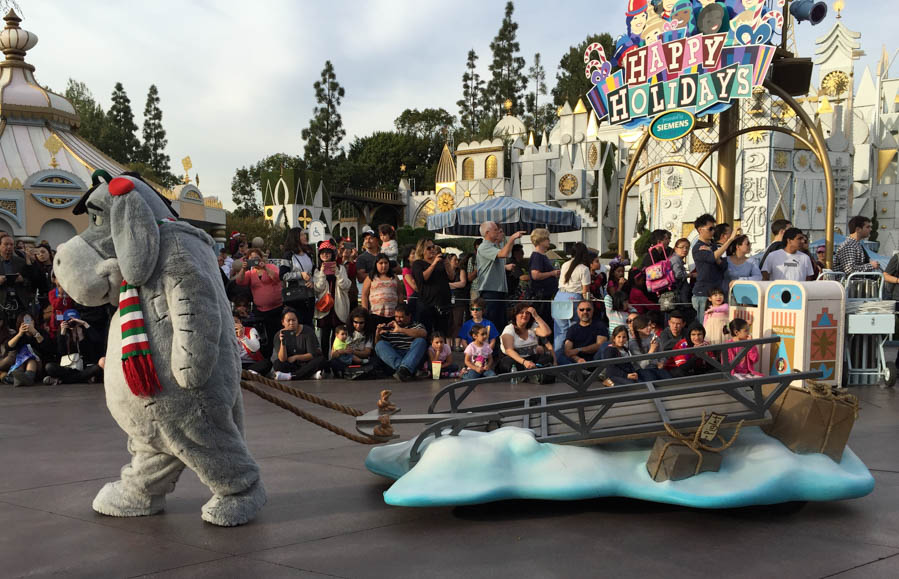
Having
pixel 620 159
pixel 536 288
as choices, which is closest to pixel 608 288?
pixel 536 288

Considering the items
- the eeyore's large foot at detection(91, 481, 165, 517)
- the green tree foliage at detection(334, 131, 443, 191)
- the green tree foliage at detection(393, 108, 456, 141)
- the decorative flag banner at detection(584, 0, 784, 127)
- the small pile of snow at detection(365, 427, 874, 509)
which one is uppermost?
the green tree foliage at detection(393, 108, 456, 141)

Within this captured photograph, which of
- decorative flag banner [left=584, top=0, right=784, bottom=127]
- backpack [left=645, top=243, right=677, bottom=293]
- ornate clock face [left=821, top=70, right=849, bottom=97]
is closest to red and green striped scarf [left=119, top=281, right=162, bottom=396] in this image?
backpack [left=645, top=243, right=677, bottom=293]

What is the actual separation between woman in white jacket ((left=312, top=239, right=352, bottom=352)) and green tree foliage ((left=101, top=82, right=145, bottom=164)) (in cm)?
4770

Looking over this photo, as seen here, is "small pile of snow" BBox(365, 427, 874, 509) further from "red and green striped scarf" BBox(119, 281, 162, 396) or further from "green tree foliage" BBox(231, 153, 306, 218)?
"green tree foliage" BBox(231, 153, 306, 218)

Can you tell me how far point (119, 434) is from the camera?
20.1 ft

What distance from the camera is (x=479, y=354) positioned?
364 inches

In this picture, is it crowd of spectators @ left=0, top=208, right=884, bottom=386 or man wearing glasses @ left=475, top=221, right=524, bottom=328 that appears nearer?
crowd of spectators @ left=0, top=208, right=884, bottom=386

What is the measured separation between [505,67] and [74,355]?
171ft

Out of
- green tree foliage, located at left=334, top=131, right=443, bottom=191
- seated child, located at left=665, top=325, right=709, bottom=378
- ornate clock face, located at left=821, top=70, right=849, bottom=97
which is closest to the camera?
seated child, located at left=665, top=325, right=709, bottom=378

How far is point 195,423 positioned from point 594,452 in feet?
6.78

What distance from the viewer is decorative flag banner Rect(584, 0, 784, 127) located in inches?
459

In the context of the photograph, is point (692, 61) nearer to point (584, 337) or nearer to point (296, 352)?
point (584, 337)

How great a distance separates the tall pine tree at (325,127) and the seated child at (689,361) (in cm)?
4505

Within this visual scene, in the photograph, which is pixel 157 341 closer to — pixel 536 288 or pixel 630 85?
pixel 536 288
